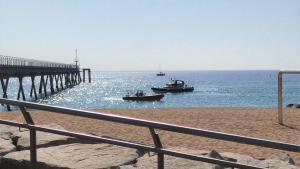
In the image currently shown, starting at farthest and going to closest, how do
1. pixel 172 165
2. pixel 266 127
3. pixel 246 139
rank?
pixel 266 127 → pixel 172 165 → pixel 246 139

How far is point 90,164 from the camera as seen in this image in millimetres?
4523

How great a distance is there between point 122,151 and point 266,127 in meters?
8.74

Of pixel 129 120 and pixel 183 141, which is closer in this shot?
pixel 129 120

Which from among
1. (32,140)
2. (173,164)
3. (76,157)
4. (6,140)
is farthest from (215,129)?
(32,140)

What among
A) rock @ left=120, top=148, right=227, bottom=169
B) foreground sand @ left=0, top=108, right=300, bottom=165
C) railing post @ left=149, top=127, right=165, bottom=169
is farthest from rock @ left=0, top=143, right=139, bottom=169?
foreground sand @ left=0, top=108, right=300, bottom=165

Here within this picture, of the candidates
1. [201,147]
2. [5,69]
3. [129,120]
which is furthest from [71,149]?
[5,69]

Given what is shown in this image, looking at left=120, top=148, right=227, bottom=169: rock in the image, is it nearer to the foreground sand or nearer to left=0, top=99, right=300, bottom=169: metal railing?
left=0, top=99, right=300, bottom=169: metal railing

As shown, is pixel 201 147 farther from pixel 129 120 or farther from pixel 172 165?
pixel 129 120

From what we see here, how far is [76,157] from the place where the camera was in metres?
4.70

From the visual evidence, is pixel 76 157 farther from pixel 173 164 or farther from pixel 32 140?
pixel 173 164

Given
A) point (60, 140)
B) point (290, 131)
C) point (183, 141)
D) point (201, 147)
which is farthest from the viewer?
point (290, 131)

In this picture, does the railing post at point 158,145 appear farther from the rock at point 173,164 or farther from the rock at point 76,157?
the rock at point 76,157

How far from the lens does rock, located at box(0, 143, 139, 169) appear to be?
4500 mm

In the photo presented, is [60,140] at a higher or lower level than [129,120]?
lower
